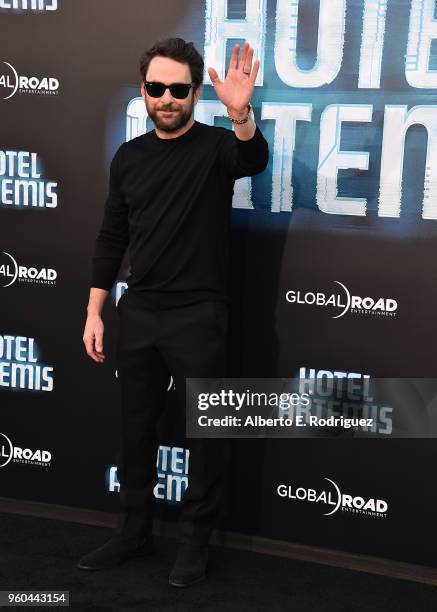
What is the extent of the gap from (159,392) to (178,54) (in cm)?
117

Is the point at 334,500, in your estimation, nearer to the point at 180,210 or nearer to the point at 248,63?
the point at 180,210

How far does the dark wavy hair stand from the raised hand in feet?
0.79

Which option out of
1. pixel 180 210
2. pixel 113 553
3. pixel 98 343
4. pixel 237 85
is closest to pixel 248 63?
pixel 237 85

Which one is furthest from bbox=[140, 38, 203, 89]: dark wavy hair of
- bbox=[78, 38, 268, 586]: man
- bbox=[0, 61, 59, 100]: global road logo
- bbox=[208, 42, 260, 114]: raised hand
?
bbox=[0, 61, 59, 100]: global road logo

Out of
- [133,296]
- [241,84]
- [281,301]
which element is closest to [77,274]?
[133,296]

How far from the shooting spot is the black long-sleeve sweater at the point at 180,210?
289cm

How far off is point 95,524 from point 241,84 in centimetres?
193

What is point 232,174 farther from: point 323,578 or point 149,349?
point 323,578

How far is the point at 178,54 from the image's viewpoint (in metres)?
2.82

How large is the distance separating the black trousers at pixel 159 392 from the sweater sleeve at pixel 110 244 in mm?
117

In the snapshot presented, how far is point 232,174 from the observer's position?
113 inches

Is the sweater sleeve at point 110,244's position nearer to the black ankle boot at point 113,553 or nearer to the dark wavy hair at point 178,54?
the dark wavy hair at point 178,54

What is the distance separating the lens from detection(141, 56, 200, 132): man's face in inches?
111

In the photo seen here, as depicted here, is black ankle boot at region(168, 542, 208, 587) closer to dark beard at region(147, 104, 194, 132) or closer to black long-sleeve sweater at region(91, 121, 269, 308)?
black long-sleeve sweater at region(91, 121, 269, 308)
